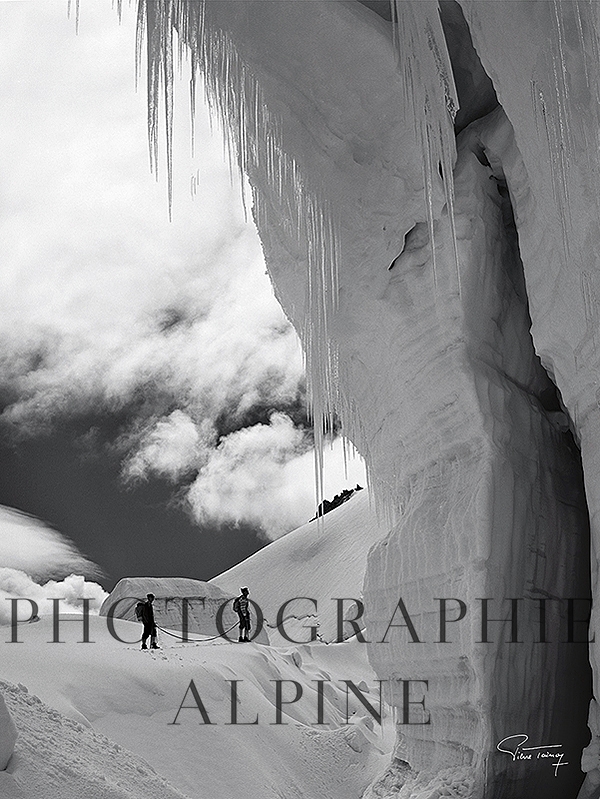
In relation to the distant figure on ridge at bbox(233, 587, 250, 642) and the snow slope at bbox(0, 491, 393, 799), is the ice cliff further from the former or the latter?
the distant figure on ridge at bbox(233, 587, 250, 642)

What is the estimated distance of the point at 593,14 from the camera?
3746mm

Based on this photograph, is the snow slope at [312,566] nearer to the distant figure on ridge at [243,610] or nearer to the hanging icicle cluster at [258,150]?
the distant figure on ridge at [243,610]

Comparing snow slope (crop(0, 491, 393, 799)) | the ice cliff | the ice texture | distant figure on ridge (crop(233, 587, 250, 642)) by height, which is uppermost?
the ice cliff

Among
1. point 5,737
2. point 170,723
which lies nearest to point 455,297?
point 5,737

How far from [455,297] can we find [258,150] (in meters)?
1.86

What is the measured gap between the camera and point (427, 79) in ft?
14.4

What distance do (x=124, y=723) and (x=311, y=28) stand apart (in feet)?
18.8

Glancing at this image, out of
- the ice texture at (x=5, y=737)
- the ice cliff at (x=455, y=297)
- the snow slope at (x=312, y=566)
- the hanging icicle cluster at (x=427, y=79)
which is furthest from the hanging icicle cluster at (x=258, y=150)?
the snow slope at (x=312, y=566)

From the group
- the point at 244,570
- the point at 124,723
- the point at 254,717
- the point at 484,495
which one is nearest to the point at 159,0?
the point at 484,495

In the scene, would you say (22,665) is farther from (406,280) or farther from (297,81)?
(297,81)

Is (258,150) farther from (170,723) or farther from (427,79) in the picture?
(170,723)

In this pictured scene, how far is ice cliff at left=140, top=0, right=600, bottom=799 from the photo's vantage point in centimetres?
441
